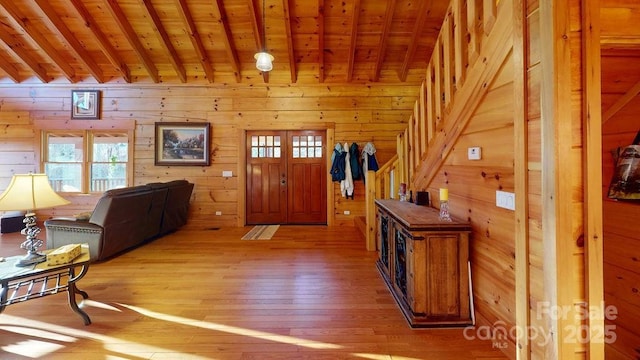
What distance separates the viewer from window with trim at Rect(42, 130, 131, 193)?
18.0 ft

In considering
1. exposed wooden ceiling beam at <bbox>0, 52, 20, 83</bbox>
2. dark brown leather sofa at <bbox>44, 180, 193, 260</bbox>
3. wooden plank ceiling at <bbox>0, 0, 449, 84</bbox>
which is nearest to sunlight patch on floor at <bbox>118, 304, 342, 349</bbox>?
dark brown leather sofa at <bbox>44, 180, 193, 260</bbox>

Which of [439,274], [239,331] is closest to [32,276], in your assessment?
[239,331]

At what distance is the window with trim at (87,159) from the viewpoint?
5488 mm

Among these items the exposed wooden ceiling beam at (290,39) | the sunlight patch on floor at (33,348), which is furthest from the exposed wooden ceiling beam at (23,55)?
the sunlight patch on floor at (33,348)

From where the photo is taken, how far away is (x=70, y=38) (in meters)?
4.45

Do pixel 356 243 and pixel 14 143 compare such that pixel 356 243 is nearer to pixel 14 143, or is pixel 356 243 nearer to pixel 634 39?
pixel 634 39

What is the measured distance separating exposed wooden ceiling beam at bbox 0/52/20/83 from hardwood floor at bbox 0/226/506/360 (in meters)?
4.87

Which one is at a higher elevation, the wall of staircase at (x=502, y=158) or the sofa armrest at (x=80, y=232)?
the wall of staircase at (x=502, y=158)

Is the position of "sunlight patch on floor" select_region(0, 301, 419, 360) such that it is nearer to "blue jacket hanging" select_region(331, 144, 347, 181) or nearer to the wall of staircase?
the wall of staircase

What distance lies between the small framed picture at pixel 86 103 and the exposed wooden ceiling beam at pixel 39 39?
1.00 feet

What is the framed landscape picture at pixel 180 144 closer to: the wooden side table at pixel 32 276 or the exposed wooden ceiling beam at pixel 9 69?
the exposed wooden ceiling beam at pixel 9 69

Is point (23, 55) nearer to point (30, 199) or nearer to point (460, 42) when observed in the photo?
point (30, 199)

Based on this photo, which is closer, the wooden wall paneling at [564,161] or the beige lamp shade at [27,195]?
the wooden wall paneling at [564,161]

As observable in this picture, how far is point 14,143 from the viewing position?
5426 millimetres
